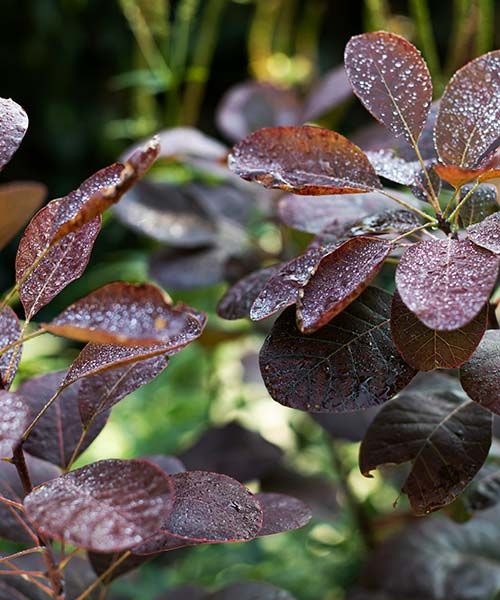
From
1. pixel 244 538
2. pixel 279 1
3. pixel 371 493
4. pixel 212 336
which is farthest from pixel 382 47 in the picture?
pixel 279 1

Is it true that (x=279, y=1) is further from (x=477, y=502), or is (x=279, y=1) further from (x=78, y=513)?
(x=78, y=513)

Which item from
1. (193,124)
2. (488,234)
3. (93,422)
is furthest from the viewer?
(193,124)

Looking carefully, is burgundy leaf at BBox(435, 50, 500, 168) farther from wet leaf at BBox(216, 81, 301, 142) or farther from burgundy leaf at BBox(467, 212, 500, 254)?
wet leaf at BBox(216, 81, 301, 142)

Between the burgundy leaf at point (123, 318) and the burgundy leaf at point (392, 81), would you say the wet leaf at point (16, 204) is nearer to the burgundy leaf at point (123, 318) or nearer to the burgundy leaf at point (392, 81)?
the burgundy leaf at point (123, 318)

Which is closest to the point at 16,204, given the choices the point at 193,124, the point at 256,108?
the point at 256,108

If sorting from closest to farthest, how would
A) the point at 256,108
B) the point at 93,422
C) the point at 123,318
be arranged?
the point at 123,318, the point at 93,422, the point at 256,108

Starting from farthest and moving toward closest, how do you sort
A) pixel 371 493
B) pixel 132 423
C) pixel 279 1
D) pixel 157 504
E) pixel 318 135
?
pixel 279 1 < pixel 132 423 < pixel 371 493 < pixel 318 135 < pixel 157 504

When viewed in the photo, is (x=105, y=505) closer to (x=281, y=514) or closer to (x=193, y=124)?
(x=281, y=514)
